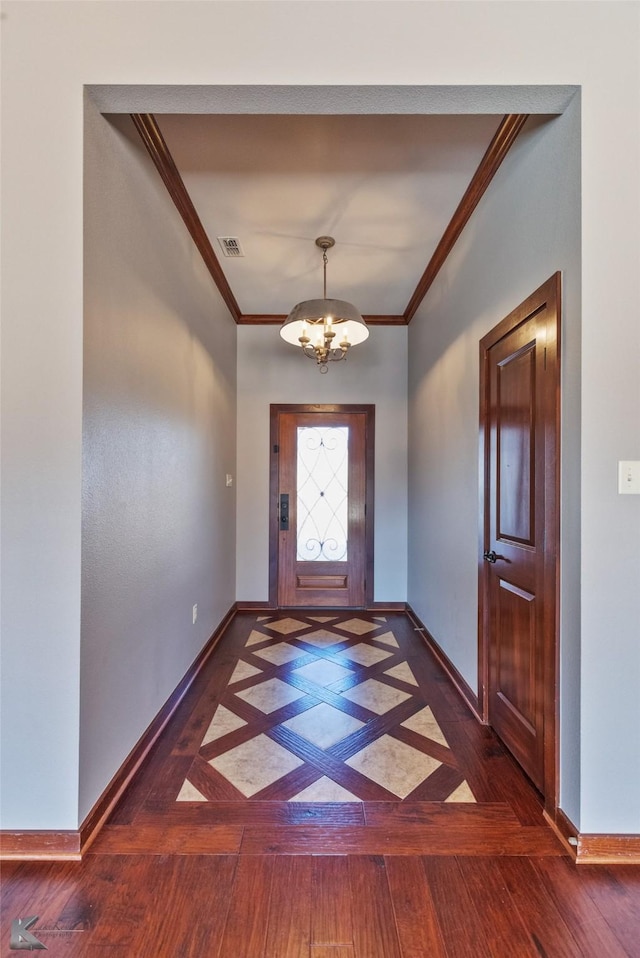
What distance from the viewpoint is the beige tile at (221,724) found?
6.79 ft

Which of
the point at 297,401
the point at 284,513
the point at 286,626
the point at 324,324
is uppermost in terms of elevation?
the point at 324,324

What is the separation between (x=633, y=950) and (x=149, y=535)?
6.94ft

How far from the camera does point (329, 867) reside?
1352mm

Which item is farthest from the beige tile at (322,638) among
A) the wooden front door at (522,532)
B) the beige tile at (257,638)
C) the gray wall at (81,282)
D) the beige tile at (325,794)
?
the gray wall at (81,282)

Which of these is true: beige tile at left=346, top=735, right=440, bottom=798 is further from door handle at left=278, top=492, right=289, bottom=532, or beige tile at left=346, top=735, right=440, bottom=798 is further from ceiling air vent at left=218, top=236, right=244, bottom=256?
ceiling air vent at left=218, top=236, right=244, bottom=256

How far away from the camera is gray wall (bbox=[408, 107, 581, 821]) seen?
56.9 inches

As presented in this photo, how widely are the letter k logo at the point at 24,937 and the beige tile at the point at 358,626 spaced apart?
260cm

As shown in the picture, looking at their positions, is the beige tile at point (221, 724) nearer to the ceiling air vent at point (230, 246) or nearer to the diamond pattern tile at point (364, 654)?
the diamond pattern tile at point (364, 654)

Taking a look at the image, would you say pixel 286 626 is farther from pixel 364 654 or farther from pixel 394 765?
pixel 394 765

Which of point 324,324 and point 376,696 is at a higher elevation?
point 324,324

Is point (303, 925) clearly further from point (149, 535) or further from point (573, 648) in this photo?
point (149, 535)

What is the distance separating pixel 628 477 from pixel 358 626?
8.99 ft

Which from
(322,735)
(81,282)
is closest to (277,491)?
(322,735)

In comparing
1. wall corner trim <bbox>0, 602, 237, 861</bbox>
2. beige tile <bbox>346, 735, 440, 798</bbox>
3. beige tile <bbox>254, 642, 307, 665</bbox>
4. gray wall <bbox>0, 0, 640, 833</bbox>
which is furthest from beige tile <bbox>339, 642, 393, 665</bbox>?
gray wall <bbox>0, 0, 640, 833</bbox>
